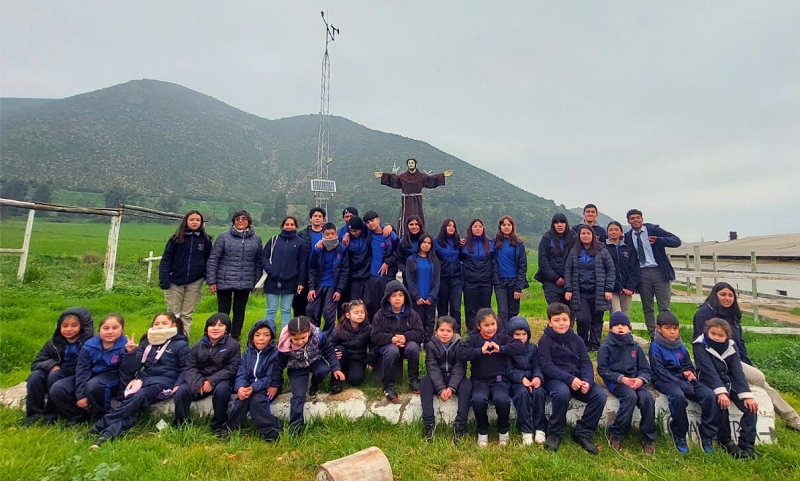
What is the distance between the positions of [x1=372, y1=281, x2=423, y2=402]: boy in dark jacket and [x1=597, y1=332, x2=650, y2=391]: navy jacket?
2.02 m

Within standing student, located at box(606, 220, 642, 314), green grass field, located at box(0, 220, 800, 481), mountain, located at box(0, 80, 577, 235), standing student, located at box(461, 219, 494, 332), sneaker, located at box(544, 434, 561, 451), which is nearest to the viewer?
green grass field, located at box(0, 220, 800, 481)

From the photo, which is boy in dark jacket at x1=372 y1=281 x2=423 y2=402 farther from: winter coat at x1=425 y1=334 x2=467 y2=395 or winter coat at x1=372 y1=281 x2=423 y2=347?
winter coat at x1=425 y1=334 x2=467 y2=395

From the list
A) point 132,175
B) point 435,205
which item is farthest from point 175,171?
point 435,205

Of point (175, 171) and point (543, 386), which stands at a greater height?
point (175, 171)

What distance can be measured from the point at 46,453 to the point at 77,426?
0.69 metres

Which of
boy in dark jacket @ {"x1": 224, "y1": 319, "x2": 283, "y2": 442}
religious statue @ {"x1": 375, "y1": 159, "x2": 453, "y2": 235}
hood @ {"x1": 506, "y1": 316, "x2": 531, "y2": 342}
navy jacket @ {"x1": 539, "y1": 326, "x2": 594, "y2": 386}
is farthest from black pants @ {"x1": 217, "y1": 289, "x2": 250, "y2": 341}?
navy jacket @ {"x1": 539, "y1": 326, "x2": 594, "y2": 386}

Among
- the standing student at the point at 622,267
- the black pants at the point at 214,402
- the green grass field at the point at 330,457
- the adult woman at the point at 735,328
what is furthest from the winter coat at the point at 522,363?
the black pants at the point at 214,402

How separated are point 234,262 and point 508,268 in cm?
400

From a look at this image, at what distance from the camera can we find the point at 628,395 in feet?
12.8

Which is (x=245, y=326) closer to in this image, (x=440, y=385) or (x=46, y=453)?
(x=46, y=453)

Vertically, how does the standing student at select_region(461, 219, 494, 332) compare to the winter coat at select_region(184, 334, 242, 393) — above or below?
above

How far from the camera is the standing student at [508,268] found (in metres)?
5.79

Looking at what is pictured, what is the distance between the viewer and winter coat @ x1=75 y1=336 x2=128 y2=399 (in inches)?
156

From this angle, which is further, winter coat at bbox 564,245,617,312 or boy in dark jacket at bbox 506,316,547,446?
winter coat at bbox 564,245,617,312
